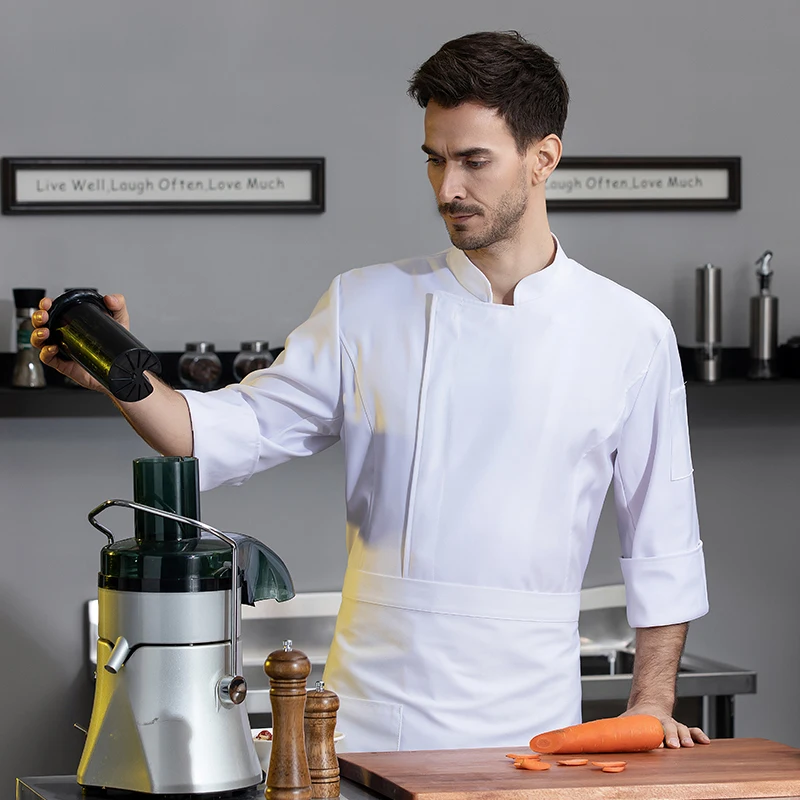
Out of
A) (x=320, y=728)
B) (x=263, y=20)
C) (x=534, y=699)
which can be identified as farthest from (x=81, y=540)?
(x=320, y=728)

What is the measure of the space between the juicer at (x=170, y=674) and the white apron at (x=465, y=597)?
0.58 metres

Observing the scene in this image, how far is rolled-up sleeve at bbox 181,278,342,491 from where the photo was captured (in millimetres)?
1860

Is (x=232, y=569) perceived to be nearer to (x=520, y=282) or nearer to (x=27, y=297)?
(x=520, y=282)

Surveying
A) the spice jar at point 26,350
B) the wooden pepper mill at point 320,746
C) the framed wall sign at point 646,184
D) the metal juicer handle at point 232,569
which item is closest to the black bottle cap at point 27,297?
the spice jar at point 26,350

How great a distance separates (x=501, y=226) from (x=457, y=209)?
9cm

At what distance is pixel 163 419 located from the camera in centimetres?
174

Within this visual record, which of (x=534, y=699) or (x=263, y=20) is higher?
(x=263, y=20)

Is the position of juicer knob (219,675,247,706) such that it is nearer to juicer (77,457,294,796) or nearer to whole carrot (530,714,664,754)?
juicer (77,457,294,796)

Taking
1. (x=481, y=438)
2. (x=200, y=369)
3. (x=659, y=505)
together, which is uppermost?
(x=200, y=369)

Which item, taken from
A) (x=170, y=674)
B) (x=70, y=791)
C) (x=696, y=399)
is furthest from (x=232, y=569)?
(x=696, y=399)

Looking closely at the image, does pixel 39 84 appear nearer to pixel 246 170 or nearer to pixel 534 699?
pixel 246 170

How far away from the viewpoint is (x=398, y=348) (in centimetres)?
200

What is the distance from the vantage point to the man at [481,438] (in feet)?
6.06

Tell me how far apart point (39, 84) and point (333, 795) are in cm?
241
